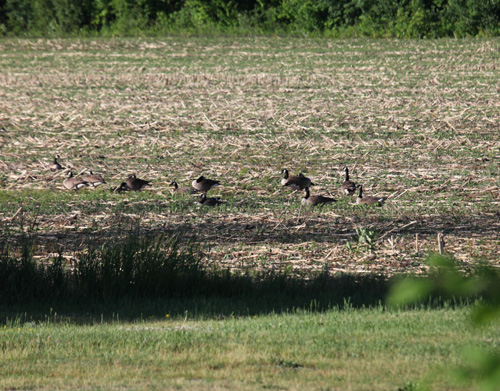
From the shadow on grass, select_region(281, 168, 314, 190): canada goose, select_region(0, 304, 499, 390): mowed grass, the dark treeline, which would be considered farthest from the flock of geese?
the dark treeline

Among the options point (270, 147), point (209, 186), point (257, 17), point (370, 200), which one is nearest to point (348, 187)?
point (370, 200)

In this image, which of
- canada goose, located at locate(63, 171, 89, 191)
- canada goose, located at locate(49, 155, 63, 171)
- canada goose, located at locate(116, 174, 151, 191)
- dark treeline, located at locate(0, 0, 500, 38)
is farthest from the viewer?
dark treeline, located at locate(0, 0, 500, 38)

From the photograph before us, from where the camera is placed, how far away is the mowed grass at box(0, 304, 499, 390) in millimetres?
6562

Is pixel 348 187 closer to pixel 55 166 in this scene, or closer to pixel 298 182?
pixel 298 182

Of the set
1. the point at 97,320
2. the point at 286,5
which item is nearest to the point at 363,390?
the point at 97,320

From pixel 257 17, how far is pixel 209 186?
44706mm

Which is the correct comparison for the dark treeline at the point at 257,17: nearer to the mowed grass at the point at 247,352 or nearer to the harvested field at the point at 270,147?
the harvested field at the point at 270,147

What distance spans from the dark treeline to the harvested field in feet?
18.7

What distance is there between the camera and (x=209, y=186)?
17031 mm

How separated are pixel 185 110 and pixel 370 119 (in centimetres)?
709

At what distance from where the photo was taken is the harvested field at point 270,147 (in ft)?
43.6

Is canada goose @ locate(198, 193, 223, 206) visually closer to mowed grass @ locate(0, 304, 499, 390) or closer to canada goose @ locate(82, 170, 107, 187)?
canada goose @ locate(82, 170, 107, 187)

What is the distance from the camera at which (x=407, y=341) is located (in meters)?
7.42

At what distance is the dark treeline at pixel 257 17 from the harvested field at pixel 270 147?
18.7ft
